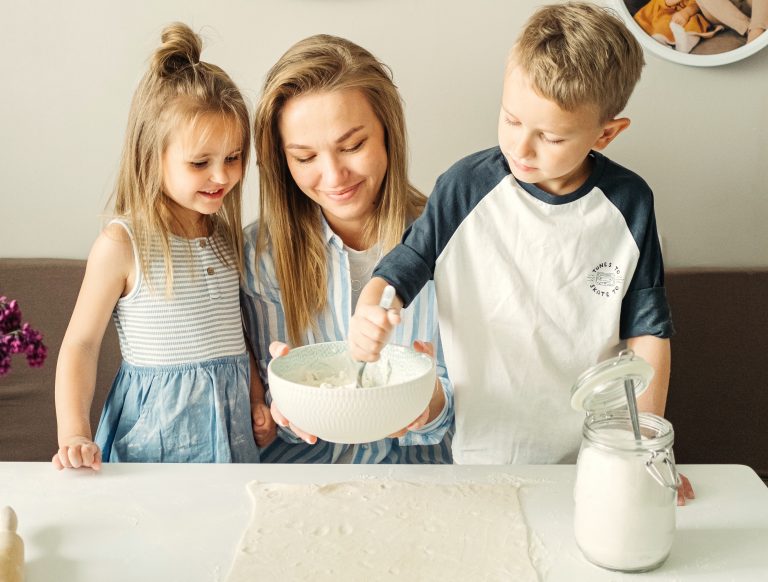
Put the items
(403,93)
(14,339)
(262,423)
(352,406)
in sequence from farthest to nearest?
(403,93), (262,423), (352,406), (14,339)

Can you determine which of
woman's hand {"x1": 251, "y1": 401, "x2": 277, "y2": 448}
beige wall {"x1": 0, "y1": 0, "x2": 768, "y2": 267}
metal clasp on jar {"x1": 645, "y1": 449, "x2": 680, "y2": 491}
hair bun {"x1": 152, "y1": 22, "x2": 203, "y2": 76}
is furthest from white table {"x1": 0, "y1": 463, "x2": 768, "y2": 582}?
beige wall {"x1": 0, "y1": 0, "x2": 768, "y2": 267}

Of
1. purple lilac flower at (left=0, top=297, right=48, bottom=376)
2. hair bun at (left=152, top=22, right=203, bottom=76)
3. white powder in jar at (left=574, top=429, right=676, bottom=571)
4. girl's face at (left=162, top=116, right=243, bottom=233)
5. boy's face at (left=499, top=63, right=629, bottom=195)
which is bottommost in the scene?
white powder in jar at (left=574, top=429, right=676, bottom=571)

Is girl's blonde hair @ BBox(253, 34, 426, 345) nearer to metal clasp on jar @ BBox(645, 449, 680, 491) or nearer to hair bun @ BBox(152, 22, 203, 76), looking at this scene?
hair bun @ BBox(152, 22, 203, 76)

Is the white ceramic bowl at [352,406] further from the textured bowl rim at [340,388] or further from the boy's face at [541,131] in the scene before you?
→ the boy's face at [541,131]

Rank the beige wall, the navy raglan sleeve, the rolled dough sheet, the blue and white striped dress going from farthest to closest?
the beige wall < the blue and white striped dress < the navy raglan sleeve < the rolled dough sheet

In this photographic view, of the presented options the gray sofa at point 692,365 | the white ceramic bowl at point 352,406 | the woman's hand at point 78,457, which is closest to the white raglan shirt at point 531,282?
the white ceramic bowl at point 352,406

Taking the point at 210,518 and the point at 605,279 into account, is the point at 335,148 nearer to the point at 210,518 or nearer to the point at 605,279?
the point at 605,279

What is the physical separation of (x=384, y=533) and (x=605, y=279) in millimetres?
530

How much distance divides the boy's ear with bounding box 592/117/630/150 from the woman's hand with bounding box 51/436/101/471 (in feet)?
2.75

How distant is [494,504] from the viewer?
1.07m

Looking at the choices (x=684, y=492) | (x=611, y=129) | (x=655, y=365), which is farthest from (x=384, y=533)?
(x=611, y=129)

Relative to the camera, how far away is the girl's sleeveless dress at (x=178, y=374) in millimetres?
1440

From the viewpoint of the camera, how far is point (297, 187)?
1.53 meters

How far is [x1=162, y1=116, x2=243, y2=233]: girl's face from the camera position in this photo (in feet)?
4.58
